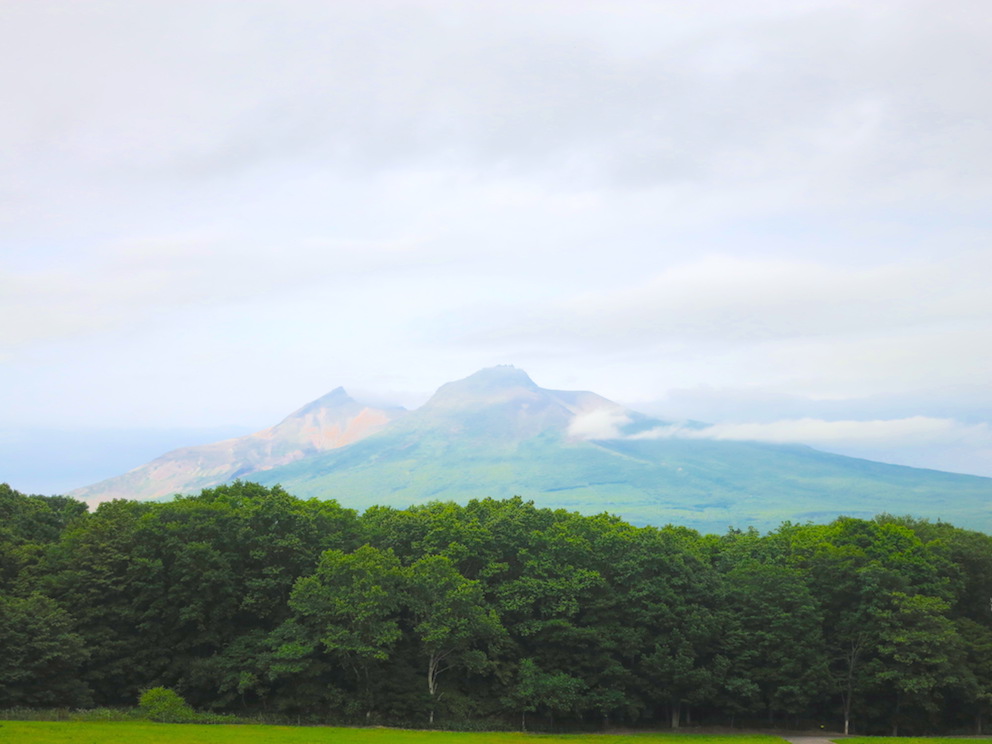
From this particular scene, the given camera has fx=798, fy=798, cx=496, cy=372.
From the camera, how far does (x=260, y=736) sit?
108 feet

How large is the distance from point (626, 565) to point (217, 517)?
2358cm

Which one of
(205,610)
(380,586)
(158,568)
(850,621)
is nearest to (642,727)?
(850,621)

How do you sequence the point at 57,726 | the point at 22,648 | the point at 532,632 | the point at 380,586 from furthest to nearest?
the point at 532,632, the point at 380,586, the point at 22,648, the point at 57,726

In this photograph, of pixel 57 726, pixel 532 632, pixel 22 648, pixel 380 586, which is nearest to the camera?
pixel 57 726

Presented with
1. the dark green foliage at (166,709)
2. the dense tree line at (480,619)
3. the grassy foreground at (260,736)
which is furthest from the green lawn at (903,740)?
the dark green foliage at (166,709)

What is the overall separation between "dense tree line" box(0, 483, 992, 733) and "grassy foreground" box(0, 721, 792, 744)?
2733mm

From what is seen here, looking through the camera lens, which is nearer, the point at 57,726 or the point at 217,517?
the point at 57,726

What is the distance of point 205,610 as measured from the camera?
143ft

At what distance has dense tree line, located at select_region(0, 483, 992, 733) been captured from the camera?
135 feet

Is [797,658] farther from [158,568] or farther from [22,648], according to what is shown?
[22,648]

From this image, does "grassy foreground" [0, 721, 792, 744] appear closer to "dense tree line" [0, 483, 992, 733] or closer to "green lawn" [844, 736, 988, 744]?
"dense tree line" [0, 483, 992, 733]

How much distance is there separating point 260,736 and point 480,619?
41.3 feet

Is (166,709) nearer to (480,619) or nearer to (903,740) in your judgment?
(480,619)

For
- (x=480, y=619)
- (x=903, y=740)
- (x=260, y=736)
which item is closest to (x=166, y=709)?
(x=260, y=736)
